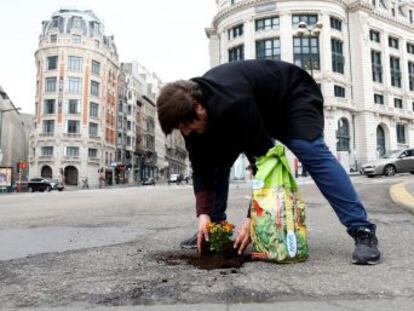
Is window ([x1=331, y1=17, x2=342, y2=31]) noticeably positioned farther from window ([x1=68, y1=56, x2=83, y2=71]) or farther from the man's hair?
the man's hair

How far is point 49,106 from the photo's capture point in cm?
5781

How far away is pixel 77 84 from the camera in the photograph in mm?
58938

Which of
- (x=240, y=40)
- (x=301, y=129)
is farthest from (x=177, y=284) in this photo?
(x=240, y=40)

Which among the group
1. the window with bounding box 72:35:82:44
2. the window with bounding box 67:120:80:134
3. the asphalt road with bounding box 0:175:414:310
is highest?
the window with bounding box 72:35:82:44

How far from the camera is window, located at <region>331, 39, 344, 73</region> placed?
5238 centimetres

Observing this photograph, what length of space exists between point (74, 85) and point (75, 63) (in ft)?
10.1

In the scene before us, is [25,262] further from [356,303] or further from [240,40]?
[240,40]

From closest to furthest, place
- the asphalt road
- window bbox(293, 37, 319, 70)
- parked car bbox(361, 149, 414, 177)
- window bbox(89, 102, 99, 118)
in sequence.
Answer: the asphalt road, parked car bbox(361, 149, 414, 177), window bbox(293, 37, 319, 70), window bbox(89, 102, 99, 118)

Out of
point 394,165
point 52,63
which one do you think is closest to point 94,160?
point 52,63

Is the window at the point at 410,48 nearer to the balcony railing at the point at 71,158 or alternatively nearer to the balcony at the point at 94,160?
the balcony at the point at 94,160

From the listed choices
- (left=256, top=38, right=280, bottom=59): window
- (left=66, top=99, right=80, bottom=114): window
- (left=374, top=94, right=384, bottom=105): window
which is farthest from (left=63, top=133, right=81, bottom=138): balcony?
(left=374, top=94, right=384, bottom=105): window

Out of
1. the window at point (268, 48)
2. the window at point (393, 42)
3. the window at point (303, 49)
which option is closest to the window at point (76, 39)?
the window at point (268, 48)

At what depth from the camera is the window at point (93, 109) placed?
59.7 meters

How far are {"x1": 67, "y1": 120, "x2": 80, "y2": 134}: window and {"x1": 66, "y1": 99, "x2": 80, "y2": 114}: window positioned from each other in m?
1.36
